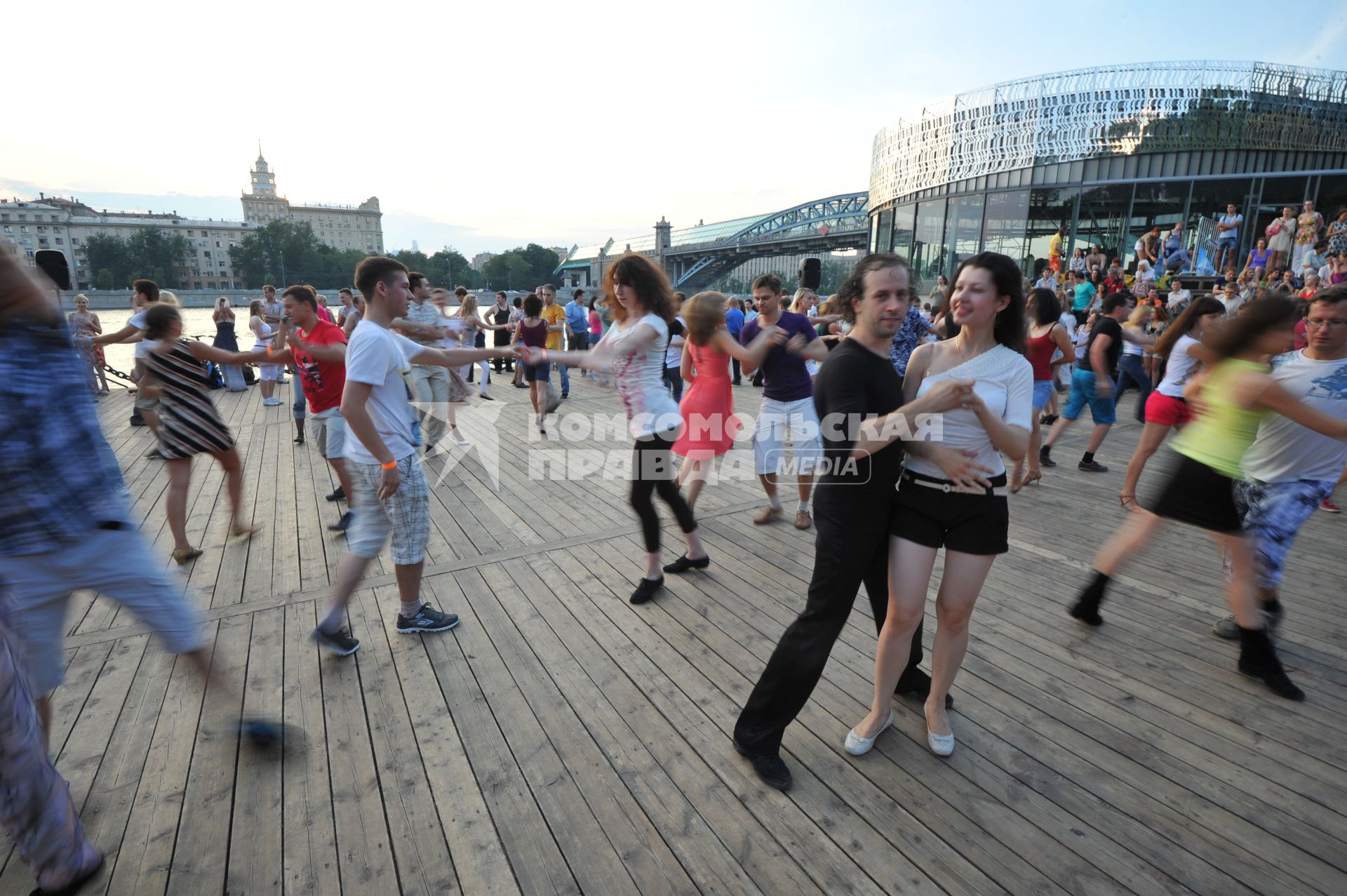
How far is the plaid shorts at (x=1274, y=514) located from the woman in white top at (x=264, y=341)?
11766 mm

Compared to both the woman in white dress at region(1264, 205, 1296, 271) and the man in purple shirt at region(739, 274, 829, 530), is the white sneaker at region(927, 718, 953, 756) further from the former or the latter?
the woman in white dress at region(1264, 205, 1296, 271)

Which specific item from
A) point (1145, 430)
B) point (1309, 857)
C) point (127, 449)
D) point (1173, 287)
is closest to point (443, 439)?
point (127, 449)

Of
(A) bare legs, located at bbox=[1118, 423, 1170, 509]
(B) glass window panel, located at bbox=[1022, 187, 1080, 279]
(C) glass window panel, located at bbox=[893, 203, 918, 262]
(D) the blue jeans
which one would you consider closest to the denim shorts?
(D) the blue jeans

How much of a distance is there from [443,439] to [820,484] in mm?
6699

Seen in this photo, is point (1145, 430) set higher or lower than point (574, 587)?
higher

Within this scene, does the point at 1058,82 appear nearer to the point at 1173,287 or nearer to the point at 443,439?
the point at 1173,287

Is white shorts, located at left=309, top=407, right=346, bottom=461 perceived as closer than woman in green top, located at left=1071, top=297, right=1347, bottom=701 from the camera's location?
No

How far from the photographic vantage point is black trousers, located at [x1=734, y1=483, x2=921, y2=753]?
200 cm

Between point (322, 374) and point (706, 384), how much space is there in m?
3.00

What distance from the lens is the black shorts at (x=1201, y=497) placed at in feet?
Result: 8.99

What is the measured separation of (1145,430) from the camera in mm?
4855

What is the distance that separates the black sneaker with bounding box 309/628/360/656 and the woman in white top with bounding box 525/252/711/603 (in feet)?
A: 4.79

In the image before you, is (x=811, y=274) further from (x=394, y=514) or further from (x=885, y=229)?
(x=885, y=229)

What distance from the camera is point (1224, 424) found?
2.69 m
